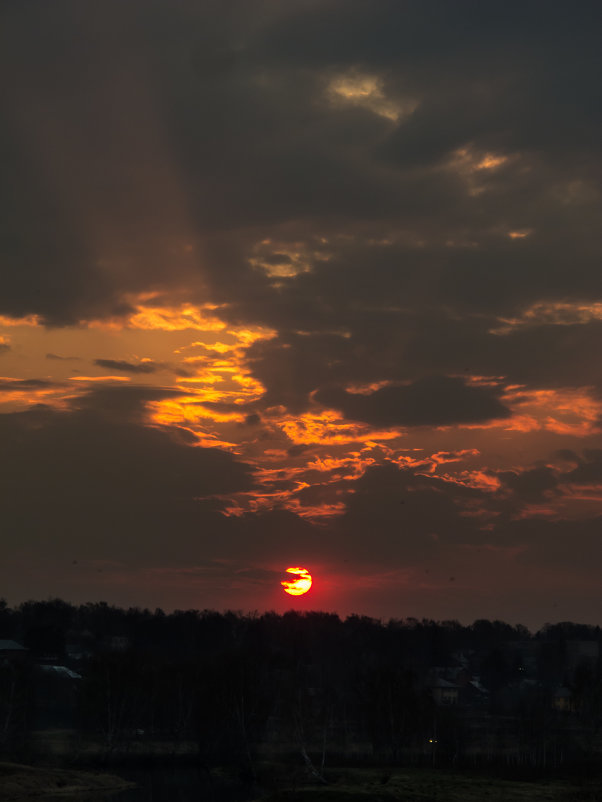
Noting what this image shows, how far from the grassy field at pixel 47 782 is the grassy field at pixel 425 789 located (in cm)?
2143

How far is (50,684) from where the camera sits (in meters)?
172

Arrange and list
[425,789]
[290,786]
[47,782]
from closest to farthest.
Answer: [425,789], [47,782], [290,786]

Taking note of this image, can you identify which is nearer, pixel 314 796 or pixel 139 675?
pixel 314 796

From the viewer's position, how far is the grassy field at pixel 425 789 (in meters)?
92.2

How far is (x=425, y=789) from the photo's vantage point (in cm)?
10138

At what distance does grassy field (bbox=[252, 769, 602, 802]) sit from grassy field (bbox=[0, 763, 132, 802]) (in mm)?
21433

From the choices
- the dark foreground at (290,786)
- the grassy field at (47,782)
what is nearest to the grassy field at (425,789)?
the dark foreground at (290,786)

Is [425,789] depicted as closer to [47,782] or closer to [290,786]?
[290,786]

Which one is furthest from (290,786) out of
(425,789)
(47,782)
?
(47,782)

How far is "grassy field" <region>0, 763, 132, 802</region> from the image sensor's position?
101 meters

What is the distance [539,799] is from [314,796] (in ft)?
77.8

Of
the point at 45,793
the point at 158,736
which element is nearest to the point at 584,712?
the point at 158,736

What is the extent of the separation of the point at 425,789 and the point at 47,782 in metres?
41.6

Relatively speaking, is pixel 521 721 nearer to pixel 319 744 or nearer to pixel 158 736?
pixel 319 744
